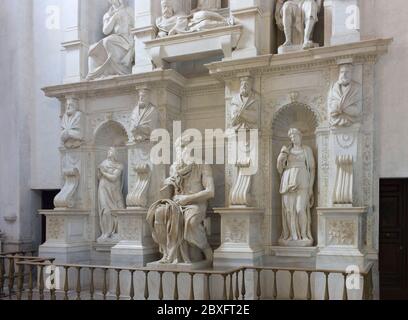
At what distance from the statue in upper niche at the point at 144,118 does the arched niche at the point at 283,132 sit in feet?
7.08

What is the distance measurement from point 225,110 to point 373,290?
3.72 m

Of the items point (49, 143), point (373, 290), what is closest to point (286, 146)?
point (373, 290)

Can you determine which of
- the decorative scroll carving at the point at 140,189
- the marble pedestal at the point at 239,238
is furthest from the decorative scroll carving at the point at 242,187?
the decorative scroll carving at the point at 140,189

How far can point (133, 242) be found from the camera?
28.0ft

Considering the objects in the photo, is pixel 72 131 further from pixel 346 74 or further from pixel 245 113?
pixel 346 74

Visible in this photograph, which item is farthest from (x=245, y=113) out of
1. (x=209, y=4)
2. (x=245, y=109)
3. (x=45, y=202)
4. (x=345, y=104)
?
(x=45, y=202)

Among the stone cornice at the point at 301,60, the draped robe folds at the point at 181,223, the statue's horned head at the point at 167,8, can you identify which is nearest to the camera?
the stone cornice at the point at 301,60

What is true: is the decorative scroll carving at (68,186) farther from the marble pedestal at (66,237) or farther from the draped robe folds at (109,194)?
the draped robe folds at (109,194)

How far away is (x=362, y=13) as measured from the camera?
24.7ft

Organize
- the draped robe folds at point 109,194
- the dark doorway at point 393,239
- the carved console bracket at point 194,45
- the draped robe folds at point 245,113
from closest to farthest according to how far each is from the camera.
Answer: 1. the dark doorway at point 393,239
2. the draped robe folds at point 245,113
3. the carved console bracket at point 194,45
4. the draped robe folds at point 109,194

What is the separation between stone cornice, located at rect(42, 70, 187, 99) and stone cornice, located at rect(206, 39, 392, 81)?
891 millimetres

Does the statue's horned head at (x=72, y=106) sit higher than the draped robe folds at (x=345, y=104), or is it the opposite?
the statue's horned head at (x=72, y=106)

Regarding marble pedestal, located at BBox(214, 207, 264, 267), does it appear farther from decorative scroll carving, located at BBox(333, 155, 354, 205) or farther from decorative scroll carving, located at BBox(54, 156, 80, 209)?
decorative scroll carving, located at BBox(54, 156, 80, 209)

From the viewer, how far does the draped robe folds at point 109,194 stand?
30.5ft
